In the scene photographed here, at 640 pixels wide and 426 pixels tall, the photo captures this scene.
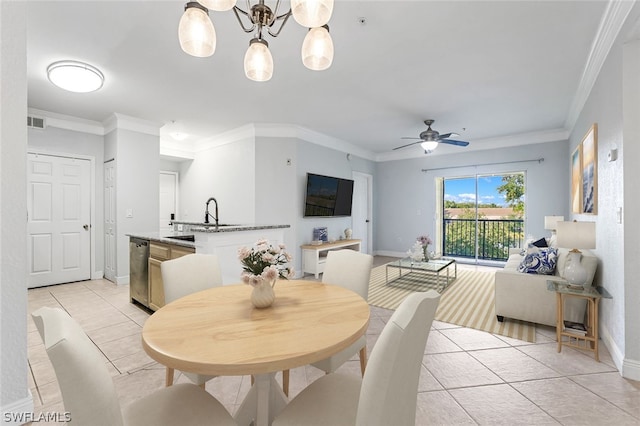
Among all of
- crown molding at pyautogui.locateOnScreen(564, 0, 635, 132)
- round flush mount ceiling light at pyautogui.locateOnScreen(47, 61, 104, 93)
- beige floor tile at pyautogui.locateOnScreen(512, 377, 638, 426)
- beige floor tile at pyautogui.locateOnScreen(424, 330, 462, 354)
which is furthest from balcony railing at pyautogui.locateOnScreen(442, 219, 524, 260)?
round flush mount ceiling light at pyautogui.locateOnScreen(47, 61, 104, 93)

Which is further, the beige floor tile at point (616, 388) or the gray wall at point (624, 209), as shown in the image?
the gray wall at point (624, 209)

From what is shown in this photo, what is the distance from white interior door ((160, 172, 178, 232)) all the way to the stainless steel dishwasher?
3.20 metres

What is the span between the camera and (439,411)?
1.68m

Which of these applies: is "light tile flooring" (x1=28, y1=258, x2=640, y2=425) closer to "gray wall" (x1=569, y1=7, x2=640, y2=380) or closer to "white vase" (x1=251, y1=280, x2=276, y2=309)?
"gray wall" (x1=569, y1=7, x2=640, y2=380)

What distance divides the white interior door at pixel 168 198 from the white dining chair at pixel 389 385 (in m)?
6.33

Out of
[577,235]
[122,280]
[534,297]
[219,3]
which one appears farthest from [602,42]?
[122,280]

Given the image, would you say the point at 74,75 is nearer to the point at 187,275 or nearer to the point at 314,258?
the point at 187,275

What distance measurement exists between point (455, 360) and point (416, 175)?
5.09 metres

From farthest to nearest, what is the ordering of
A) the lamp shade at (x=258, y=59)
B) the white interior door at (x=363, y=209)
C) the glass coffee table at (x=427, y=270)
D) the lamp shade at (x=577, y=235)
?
the white interior door at (x=363, y=209) < the glass coffee table at (x=427, y=270) < the lamp shade at (x=577, y=235) < the lamp shade at (x=258, y=59)

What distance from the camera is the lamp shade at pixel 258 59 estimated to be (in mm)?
1479

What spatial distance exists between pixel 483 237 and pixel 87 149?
7.69 metres

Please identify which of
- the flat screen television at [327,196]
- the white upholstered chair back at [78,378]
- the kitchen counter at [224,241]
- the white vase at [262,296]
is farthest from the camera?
the flat screen television at [327,196]

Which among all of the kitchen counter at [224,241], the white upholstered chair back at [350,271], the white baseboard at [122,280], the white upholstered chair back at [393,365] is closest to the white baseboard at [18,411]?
the kitchen counter at [224,241]

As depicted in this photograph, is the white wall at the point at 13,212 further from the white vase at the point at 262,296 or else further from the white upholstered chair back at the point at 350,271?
the white upholstered chair back at the point at 350,271
